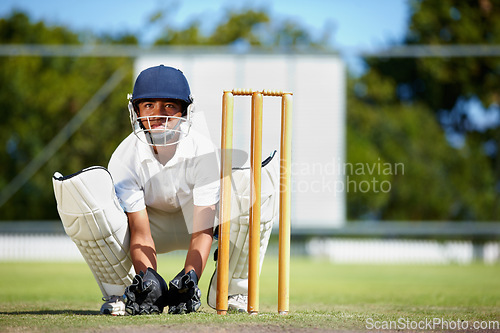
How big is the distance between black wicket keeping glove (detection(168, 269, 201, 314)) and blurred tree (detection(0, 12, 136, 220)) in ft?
54.8

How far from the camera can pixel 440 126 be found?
24500 mm

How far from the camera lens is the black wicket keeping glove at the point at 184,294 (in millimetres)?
2795

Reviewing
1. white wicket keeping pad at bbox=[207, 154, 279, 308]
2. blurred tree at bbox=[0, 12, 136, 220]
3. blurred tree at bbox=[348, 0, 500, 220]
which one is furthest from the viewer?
blurred tree at bbox=[348, 0, 500, 220]

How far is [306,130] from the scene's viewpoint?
45.8 ft

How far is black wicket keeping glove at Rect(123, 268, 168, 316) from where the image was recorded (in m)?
2.78

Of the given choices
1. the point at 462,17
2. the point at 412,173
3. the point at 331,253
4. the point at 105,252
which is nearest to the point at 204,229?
the point at 105,252

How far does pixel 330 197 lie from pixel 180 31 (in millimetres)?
11179

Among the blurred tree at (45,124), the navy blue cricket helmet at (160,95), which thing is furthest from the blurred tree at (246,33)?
the navy blue cricket helmet at (160,95)

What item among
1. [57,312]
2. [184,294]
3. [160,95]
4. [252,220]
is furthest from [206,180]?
[57,312]

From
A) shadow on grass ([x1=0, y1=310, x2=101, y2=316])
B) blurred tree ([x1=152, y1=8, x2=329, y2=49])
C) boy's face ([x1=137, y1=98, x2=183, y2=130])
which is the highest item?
blurred tree ([x1=152, y1=8, x2=329, y2=49])

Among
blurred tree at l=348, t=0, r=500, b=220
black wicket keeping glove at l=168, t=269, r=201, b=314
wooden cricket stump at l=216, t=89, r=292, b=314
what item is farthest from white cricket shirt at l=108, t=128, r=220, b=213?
blurred tree at l=348, t=0, r=500, b=220

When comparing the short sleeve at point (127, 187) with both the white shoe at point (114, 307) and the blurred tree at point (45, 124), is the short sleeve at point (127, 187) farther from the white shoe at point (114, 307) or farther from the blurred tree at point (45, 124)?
the blurred tree at point (45, 124)

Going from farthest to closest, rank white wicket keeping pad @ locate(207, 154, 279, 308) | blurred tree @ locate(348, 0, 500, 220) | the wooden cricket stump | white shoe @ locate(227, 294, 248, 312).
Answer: blurred tree @ locate(348, 0, 500, 220)
white shoe @ locate(227, 294, 248, 312)
white wicket keeping pad @ locate(207, 154, 279, 308)
the wooden cricket stump

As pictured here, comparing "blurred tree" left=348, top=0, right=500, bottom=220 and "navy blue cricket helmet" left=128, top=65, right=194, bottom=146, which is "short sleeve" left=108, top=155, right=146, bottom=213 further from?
"blurred tree" left=348, top=0, right=500, bottom=220
